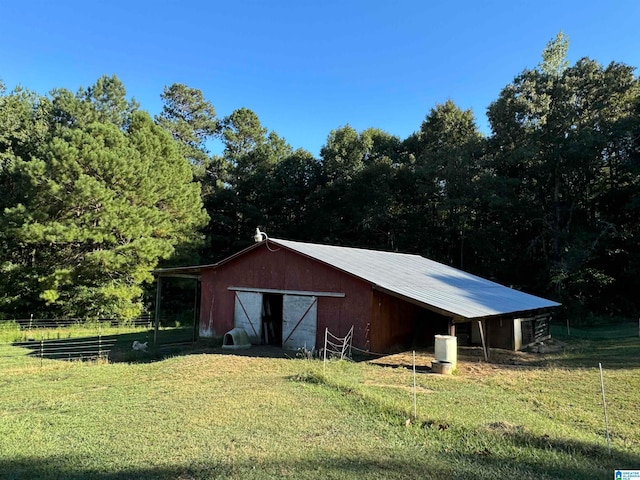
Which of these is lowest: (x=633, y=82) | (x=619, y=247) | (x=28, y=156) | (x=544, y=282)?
(x=544, y=282)

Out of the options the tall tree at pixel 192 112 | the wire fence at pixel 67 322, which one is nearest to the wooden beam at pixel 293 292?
the wire fence at pixel 67 322

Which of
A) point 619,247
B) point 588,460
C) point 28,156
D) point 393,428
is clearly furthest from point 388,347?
point 28,156

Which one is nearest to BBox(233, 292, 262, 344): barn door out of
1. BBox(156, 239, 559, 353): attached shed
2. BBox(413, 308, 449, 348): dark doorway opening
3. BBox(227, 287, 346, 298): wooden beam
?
BBox(156, 239, 559, 353): attached shed

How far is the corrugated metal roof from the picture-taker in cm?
1398

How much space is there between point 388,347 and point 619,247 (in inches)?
894

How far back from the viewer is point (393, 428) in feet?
22.5

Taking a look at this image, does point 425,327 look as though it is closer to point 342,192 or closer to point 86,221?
point 86,221

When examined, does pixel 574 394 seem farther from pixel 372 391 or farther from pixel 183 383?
pixel 183 383

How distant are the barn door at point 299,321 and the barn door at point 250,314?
1.35 metres

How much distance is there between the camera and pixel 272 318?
18.4m

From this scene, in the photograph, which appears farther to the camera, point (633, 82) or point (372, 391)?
point (633, 82)

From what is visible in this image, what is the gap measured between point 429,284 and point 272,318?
6.39 metres

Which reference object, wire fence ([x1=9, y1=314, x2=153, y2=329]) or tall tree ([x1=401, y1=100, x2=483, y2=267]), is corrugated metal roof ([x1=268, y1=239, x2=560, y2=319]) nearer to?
tall tree ([x1=401, y1=100, x2=483, y2=267])

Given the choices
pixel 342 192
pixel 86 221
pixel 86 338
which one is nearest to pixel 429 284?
pixel 86 338
